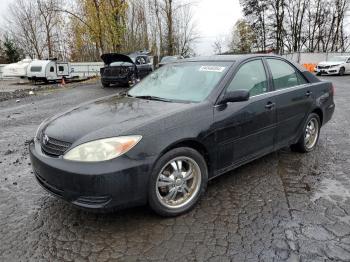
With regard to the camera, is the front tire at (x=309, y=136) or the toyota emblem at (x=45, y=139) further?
the front tire at (x=309, y=136)

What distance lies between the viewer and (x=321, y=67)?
2538 centimetres

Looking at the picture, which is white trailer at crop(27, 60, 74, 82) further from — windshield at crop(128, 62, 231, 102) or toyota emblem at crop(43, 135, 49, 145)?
toyota emblem at crop(43, 135, 49, 145)

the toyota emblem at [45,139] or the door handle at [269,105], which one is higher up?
the door handle at [269,105]

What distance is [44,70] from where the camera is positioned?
21.9 meters

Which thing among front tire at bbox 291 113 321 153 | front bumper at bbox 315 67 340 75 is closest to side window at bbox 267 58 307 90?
front tire at bbox 291 113 321 153

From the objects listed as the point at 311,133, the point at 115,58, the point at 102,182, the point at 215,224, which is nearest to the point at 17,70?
the point at 115,58

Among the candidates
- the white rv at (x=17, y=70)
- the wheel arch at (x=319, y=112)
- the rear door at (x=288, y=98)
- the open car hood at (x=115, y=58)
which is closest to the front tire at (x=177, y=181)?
the rear door at (x=288, y=98)

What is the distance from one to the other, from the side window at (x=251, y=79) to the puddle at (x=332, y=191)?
4.33 ft

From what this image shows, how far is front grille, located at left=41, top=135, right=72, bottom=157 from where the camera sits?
307cm

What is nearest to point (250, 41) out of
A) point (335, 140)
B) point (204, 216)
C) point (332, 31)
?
point (332, 31)

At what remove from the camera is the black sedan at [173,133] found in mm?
2904

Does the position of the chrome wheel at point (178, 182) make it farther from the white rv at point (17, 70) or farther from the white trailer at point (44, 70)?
the white rv at point (17, 70)

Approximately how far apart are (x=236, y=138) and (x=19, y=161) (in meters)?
3.31

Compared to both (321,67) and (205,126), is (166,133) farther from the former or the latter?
(321,67)
